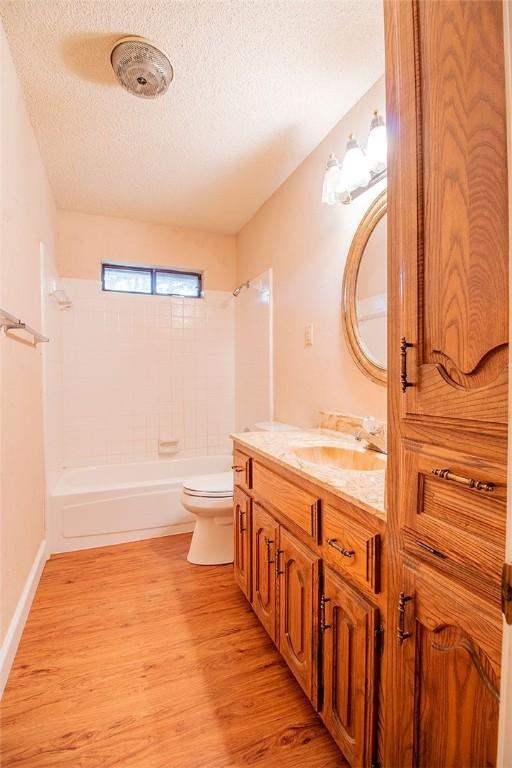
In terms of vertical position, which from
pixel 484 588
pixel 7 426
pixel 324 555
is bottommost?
pixel 324 555

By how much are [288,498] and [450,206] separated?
38.0 inches

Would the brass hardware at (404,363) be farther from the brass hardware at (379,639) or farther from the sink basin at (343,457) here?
the sink basin at (343,457)

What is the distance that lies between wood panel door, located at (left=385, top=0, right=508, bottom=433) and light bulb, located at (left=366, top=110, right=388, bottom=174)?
2.34ft

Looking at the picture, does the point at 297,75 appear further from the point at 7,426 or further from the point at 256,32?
the point at 7,426

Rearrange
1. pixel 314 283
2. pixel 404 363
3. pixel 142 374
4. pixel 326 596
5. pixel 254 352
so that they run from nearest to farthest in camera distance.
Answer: pixel 404 363, pixel 326 596, pixel 314 283, pixel 254 352, pixel 142 374

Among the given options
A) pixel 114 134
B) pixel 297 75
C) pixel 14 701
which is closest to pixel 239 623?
pixel 14 701

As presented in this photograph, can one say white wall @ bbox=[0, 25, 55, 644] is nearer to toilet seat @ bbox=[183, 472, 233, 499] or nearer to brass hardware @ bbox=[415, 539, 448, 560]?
toilet seat @ bbox=[183, 472, 233, 499]

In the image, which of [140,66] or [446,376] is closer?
[446,376]

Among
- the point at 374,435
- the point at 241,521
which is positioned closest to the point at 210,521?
the point at 241,521

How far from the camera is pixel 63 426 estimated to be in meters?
2.88

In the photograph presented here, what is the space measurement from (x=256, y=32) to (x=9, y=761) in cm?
257

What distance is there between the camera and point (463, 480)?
A: 0.61m

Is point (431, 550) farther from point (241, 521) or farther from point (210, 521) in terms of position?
point (210, 521)

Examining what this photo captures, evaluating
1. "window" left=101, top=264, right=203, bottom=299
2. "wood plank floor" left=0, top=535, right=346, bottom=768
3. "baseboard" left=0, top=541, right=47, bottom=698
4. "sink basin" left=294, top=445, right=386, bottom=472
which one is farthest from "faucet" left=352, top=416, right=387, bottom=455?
"window" left=101, top=264, right=203, bottom=299
